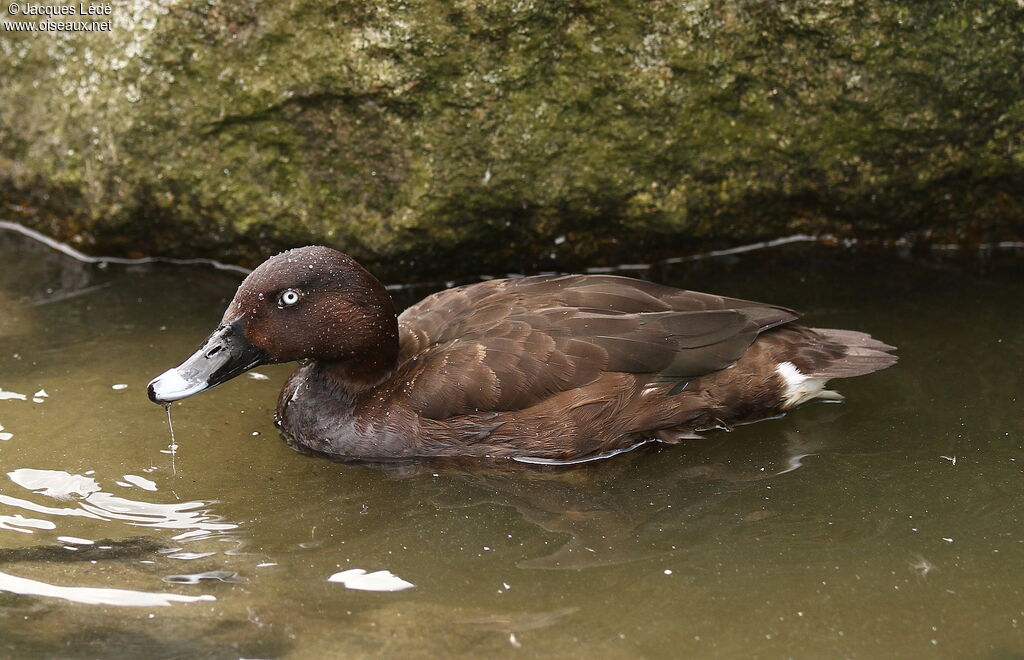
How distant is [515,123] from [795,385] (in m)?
2.06

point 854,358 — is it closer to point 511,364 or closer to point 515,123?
point 511,364

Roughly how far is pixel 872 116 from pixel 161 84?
3816mm

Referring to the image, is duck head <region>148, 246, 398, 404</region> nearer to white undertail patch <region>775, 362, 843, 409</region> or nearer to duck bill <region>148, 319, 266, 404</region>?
duck bill <region>148, 319, 266, 404</region>

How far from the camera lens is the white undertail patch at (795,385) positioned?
528cm

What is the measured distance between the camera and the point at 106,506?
15.1 feet

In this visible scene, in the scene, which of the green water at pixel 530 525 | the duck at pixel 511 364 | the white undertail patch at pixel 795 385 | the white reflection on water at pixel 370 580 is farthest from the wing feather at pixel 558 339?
the white reflection on water at pixel 370 580

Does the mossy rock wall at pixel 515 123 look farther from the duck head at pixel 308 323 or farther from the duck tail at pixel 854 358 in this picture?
the duck tail at pixel 854 358

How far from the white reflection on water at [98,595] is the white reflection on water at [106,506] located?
1.45 ft

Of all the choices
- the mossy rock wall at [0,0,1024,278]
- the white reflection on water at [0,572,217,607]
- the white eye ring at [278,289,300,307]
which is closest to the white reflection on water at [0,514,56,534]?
the white reflection on water at [0,572,217,607]

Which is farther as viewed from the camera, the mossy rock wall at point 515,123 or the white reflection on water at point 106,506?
the mossy rock wall at point 515,123

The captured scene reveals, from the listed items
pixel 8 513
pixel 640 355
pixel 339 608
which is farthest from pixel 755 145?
pixel 8 513

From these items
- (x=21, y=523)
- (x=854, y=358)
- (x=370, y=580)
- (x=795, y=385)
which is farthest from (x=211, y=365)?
(x=854, y=358)

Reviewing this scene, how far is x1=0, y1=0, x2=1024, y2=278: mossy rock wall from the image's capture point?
6047 mm

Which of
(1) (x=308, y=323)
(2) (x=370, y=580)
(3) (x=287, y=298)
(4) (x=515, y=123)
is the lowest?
(2) (x=370, y=580)
